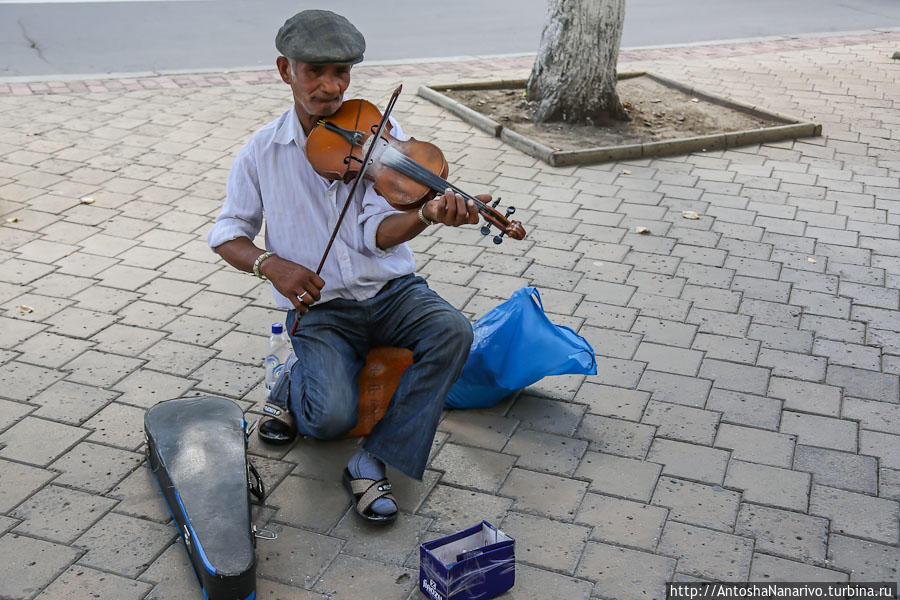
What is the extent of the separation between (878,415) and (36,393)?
335 centimetres

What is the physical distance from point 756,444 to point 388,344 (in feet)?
4.73

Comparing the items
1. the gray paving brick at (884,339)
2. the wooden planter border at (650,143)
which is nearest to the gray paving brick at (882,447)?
the gray paving brick at (884,339)

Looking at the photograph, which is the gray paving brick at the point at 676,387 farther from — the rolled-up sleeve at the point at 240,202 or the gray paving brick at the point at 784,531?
the rolled-up sleeve at the point at 240,202

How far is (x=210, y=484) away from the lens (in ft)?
9.84

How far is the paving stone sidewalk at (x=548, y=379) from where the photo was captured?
3094 mm

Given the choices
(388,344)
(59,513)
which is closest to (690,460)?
(388,344)

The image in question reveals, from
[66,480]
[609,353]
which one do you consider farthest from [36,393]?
[609,353]

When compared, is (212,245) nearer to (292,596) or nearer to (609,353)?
(292,596)

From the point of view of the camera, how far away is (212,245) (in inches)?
133

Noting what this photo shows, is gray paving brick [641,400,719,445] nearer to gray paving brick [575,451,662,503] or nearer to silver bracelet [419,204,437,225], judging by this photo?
gray paving brick [575,451,662,503]

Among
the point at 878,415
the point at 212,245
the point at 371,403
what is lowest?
the point at 878,415

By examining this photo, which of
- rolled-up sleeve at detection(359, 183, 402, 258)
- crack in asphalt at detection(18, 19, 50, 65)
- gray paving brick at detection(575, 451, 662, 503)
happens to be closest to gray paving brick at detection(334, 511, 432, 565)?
gray paving brick at detection(575, 451, 662, 503)

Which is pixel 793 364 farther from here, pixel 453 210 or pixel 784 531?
pixel 453 210

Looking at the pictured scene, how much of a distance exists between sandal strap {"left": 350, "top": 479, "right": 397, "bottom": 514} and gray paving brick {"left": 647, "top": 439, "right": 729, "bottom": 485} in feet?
3.32
